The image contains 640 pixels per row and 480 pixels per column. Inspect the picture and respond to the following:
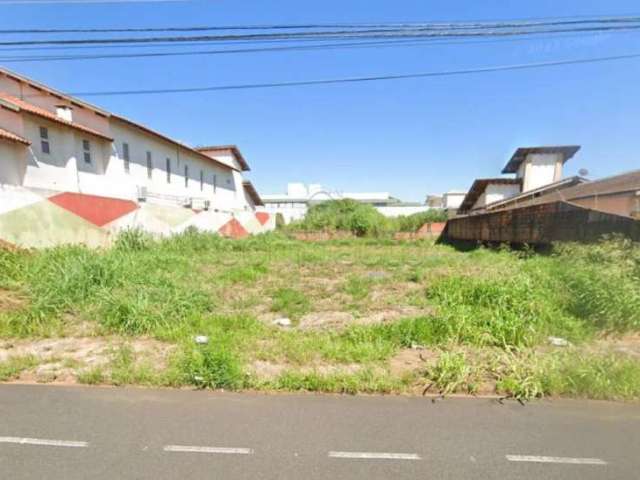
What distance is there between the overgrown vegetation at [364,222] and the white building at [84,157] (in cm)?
575

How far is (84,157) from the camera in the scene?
41.9 ft

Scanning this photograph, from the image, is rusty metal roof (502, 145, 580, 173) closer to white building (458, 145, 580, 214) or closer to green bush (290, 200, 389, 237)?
white building (458, 145, 580, 214)

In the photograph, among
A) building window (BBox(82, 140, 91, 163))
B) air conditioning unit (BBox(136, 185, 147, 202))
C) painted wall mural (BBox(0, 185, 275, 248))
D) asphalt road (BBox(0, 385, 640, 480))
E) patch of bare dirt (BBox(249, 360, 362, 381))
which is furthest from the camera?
air conditioning unit (BBox(136, 185, 147, 202))

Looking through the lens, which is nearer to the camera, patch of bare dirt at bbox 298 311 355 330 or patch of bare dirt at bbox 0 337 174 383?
patch of bare dirt at bbox 0 337 174 383

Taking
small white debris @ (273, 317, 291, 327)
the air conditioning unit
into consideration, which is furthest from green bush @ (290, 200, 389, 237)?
small white debris @ (273, 317, 291, 327)

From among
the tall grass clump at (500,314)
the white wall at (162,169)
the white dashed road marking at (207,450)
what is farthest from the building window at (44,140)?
the tall grass clump at (500,314)

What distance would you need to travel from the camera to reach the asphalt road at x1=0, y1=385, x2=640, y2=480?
6.79 feet

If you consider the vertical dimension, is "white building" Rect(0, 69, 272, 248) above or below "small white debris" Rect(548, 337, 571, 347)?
above

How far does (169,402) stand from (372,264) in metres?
7.74

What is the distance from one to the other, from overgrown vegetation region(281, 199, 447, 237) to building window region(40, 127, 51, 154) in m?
13.5

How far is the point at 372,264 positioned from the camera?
998 centimetres

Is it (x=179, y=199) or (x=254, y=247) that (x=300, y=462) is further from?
(x=179, y=199)

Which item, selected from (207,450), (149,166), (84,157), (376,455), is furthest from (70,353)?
(149,166)

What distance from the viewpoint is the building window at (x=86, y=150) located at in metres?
12.8
